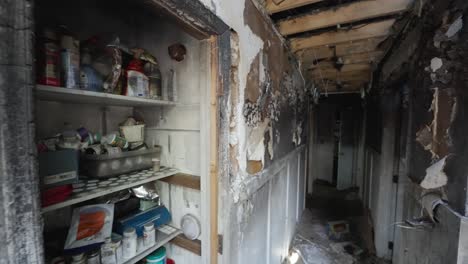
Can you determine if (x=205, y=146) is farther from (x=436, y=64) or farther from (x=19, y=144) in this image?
(x=436, y=64)

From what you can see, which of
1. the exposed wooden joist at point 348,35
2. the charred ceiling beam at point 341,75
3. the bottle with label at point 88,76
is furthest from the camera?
the charred ceiling beam at point 341,75

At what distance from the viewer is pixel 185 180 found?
1.03m

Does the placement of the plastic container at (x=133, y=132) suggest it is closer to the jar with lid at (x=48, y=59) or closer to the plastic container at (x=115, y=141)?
the plastic container at (x=115, y=141)

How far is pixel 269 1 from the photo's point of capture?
1155 millimetres

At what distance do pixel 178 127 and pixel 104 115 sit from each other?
419mm

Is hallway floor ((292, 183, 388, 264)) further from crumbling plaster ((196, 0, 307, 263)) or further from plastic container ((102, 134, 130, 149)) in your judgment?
plastic container ((102, 134, 130, 149))

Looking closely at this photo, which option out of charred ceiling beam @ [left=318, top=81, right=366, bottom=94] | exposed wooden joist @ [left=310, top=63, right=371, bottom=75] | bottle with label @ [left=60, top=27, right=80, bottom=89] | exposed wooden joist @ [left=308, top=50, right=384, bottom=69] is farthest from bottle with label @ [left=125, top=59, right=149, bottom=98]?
charred ceiling beam @ [left=318, top=81, right=366, bottom=94]

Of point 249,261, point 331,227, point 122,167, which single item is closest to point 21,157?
point 122,167

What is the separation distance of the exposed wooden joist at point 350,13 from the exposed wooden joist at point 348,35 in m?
0.15

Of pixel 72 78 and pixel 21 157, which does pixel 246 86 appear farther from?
pixel 21 157

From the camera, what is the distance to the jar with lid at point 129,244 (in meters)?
0.87

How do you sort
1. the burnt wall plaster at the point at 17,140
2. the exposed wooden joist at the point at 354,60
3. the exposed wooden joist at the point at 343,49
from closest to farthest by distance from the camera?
the burnt wall plaster at the point at 17,140
the exposed wooden joist at the point at 343,49
the exposed wooden joist at the point at 354,60

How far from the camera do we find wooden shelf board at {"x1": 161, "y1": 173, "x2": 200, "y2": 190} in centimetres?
99

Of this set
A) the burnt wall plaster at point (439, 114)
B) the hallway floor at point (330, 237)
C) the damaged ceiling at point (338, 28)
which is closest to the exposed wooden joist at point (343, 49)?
the damaged ceiling at point (338, 28)
